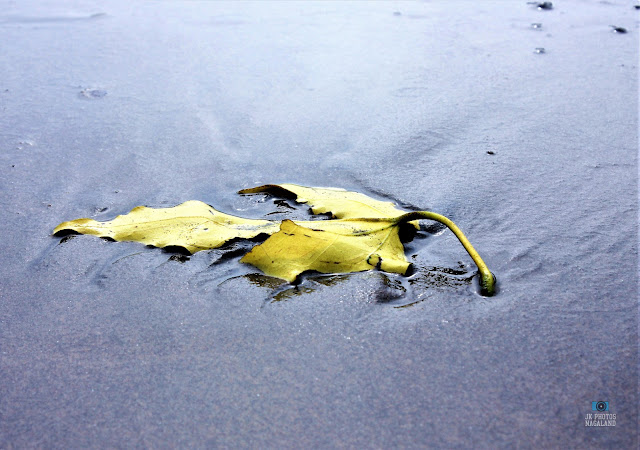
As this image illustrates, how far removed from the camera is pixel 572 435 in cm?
90

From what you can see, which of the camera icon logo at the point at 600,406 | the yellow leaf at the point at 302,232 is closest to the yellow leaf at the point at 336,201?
the yellow leaf at the point at 302,232

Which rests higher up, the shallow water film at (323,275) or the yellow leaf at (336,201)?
the yellow leaf at (336,201)

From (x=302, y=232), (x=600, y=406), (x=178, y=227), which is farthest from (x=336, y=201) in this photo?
(x=600, y=406)

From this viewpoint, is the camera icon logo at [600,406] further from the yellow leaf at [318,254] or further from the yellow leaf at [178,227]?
the yellow leaf at [178,227]

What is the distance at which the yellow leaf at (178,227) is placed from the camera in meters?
1.37

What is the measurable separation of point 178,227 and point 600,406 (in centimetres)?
101

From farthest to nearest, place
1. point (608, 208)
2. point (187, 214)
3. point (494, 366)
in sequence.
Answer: point (608, 208) < point (187, 214) < point (494, 366)

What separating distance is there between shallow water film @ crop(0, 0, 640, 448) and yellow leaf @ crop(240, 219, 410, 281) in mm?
29

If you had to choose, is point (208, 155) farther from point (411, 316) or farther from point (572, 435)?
point (572, 435)

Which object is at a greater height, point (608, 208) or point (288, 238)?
point (288, 238)

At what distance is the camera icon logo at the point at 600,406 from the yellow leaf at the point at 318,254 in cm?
45

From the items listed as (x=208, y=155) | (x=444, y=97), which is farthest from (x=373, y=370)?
(x=444, y=97)

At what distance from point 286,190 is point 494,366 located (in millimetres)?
796

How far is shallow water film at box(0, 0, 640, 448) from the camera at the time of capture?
0.97 m
